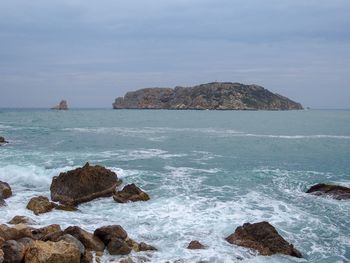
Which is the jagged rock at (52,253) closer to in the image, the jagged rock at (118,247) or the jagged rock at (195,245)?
the jagged rock at (118,247)

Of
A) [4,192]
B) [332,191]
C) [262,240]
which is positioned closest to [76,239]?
[262,240]

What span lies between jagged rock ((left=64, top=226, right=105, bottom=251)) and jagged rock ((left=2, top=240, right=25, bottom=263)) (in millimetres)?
2163

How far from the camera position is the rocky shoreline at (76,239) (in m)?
12.6

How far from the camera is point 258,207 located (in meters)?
20.8

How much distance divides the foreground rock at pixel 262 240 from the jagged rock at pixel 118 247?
4232 millimetres

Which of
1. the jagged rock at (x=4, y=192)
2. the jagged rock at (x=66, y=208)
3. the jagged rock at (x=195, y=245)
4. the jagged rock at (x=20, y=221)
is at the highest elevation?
the jagged rock at (x=4, y=192)

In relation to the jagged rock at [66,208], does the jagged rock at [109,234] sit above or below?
above

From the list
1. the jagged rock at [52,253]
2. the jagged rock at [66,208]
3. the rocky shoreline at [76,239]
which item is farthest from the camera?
the jagged rock at [66,208]

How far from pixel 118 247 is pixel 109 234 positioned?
2.66ft

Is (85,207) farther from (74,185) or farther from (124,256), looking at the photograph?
(124,256)

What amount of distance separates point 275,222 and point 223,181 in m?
8.49

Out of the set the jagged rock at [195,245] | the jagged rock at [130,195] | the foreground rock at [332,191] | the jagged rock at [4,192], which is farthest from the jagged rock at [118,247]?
the foreground rock at [332,191]

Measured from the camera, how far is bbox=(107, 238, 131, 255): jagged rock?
14.3 m

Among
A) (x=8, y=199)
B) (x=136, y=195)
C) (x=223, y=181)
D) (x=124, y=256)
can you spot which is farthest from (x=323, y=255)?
(x=8, y=199)
